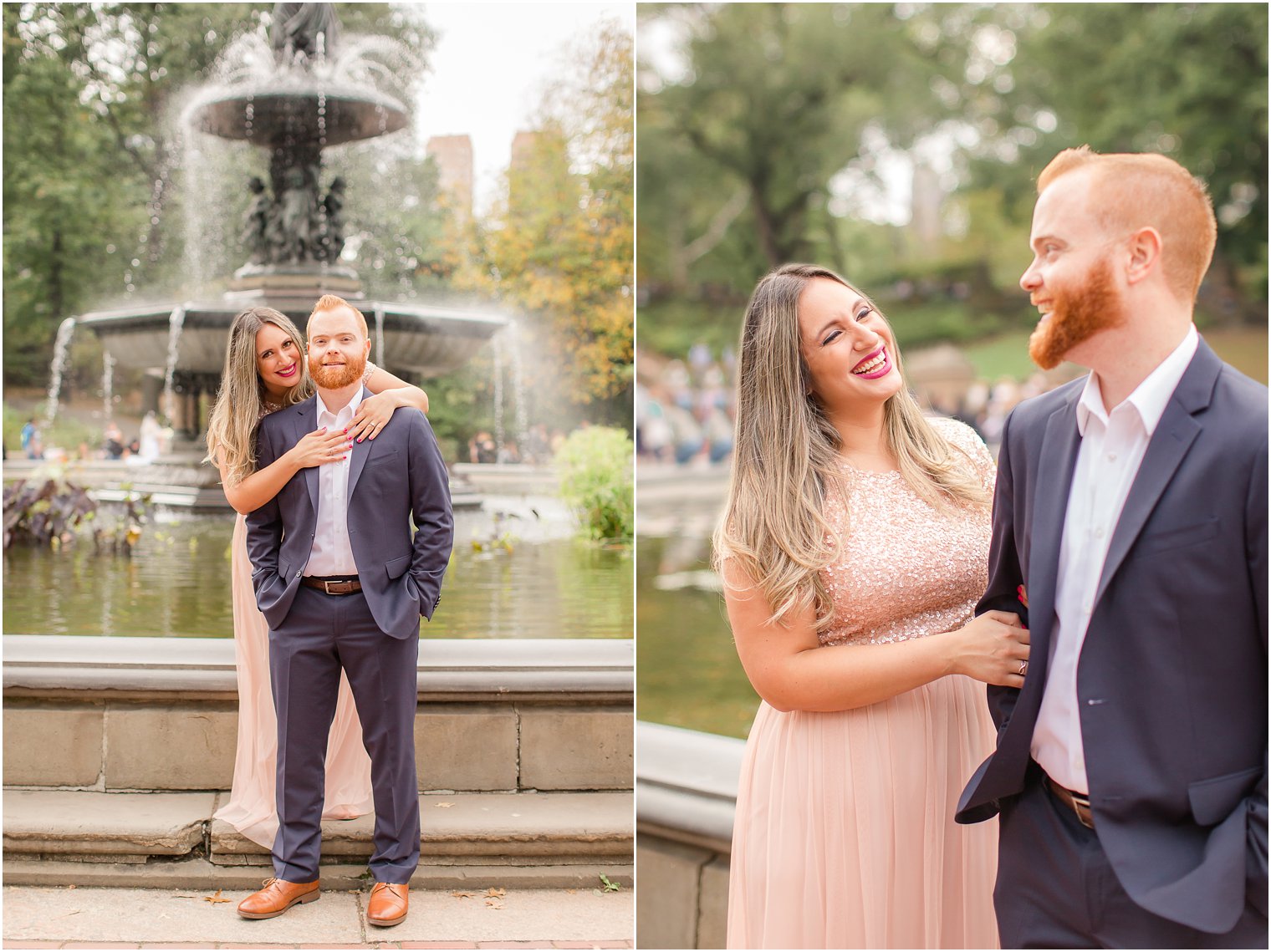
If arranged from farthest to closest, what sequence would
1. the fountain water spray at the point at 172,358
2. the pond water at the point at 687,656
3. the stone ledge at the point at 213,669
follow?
1. the fountain water spray at the point at 172,358
2. the pond water at the point at 687,656
3. the stone ledge at the point at 213,669

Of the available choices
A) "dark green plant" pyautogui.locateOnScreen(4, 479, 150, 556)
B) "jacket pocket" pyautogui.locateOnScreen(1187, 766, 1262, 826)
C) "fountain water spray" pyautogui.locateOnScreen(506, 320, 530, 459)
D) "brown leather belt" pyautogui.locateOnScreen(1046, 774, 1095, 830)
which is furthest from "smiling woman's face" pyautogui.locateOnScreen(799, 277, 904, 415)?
"fountain water spray" pyautogui.locateOnScreen(506, 320, 530, 459)

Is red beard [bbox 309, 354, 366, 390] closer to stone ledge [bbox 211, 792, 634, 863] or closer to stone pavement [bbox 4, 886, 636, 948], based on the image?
stone ledge [bbox 211, 792, 634, 863]

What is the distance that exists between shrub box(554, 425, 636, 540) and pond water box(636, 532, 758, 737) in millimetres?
679

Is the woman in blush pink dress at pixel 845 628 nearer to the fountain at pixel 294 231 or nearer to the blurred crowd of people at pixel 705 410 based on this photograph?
the fountain at pixel 294 231

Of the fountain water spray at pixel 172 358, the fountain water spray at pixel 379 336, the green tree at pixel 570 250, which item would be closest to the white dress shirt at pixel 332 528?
the fountain water spray at pixel 379 336

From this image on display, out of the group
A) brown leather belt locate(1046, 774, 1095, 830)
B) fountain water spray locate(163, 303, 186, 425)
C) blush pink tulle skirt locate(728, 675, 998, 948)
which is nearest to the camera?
brown leather belt locate(1046, 774, 1095, 830)

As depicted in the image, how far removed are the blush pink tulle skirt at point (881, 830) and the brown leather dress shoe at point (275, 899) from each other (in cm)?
191

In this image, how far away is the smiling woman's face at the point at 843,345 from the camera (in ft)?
7.92

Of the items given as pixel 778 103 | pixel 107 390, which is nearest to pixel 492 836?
pixel 107 390

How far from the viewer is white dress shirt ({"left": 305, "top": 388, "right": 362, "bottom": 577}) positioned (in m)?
3.60

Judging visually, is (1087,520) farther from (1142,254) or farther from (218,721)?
(218,721)

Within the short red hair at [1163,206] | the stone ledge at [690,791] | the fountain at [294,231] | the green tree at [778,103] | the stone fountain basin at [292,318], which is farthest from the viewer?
the green tree at [778,103]

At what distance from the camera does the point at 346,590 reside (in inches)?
143

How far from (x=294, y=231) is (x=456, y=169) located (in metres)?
2.85
